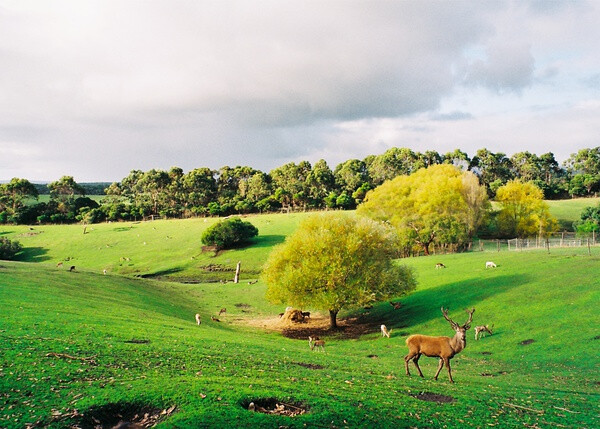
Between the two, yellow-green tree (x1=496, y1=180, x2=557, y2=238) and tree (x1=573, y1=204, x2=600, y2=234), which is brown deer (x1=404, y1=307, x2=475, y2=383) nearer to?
tree (x1=573, y1=204, x2=600, y2=234)

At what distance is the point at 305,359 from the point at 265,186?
445 ft

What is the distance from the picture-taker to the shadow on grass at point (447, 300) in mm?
37062

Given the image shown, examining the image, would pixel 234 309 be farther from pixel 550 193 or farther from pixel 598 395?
pixel 550 193

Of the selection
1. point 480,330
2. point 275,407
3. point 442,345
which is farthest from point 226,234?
point 275,407

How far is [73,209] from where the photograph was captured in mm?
143625

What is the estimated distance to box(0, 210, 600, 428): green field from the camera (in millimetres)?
11820

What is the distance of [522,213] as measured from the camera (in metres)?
86.9

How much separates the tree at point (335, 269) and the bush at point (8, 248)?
77.7 m

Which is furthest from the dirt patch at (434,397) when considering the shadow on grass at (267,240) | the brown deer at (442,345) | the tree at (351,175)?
the tree at (351,175)

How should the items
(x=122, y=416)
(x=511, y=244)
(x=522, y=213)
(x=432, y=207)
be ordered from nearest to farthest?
(x=122, y=416)
(x=511, y=244)
(x=432, y=207)
(x=522, y=213)

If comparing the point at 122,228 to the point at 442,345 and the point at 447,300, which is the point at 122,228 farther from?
the point at 442,345

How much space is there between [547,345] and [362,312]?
22.5m

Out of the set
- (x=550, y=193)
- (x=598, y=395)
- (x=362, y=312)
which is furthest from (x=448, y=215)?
(x=550, y=193)

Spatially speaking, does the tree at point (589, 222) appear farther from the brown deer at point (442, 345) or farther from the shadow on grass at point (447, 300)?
the brown deer at point (442, 345)
